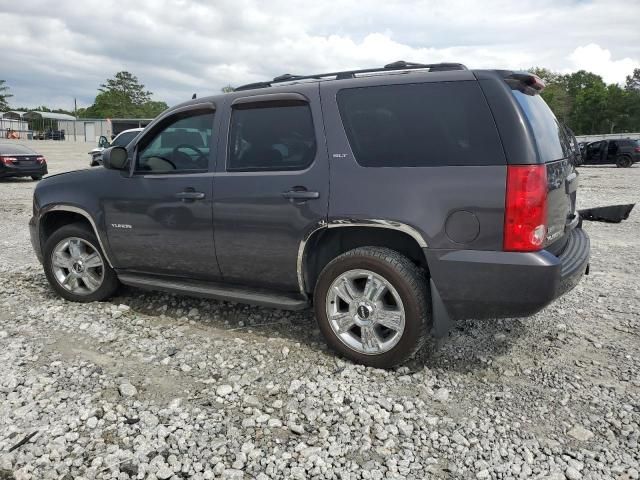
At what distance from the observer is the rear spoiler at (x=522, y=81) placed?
303 centimetres

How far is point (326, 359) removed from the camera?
3518 mm

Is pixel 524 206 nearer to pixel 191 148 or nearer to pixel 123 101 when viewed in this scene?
pixel 191 148

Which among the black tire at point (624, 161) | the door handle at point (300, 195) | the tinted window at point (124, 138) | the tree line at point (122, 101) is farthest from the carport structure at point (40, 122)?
the door handle at point (300, 195)

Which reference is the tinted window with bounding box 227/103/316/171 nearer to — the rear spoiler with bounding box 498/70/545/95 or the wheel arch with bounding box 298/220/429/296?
the wheel arch with bounding box 298/220/429/296

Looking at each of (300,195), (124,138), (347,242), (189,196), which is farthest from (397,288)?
(124,138)

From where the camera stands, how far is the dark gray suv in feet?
9.50

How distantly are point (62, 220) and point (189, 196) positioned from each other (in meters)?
1.78

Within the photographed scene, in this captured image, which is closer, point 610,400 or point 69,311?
point 610,400

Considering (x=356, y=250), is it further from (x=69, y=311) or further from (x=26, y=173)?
(x=26, y=173)

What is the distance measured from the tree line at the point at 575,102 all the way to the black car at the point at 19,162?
50.4 m

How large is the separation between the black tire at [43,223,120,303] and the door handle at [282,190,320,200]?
2.08m

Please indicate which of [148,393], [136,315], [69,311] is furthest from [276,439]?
[69,311]

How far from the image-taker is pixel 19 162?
1634cm

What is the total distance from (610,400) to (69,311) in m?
4.18
